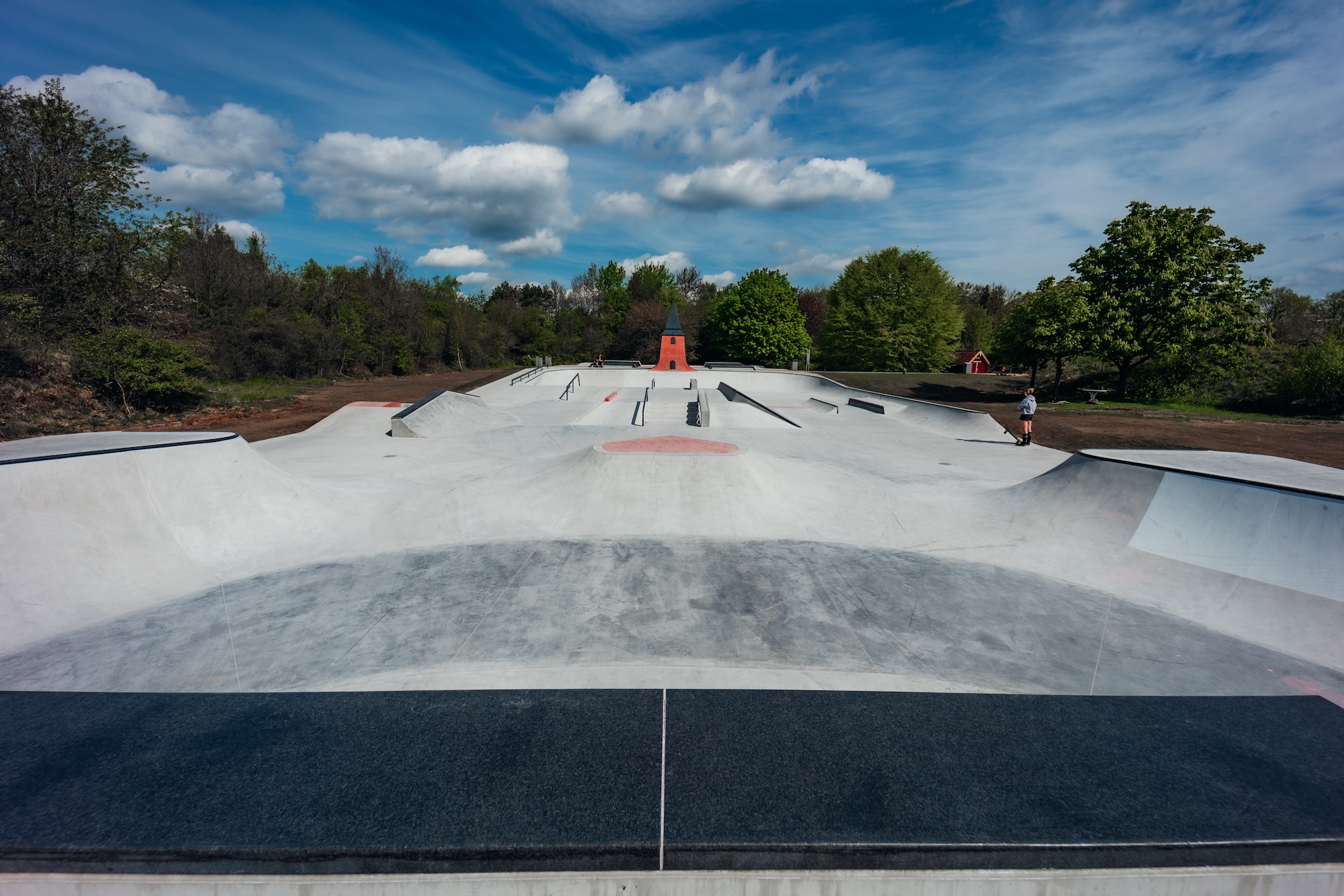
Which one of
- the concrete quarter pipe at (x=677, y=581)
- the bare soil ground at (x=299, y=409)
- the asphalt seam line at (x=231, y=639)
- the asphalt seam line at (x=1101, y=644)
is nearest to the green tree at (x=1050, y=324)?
the concrete quarter pipe at (x=677, y=581)

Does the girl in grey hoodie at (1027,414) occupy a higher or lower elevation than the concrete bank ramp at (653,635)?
higher

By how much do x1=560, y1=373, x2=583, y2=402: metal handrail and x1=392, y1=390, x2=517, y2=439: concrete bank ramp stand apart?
314 inches

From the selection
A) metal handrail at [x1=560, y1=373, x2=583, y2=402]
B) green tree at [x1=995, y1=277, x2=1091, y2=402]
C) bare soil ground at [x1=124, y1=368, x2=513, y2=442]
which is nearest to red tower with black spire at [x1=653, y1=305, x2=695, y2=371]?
metal handrail at [x1=560, y1=373, x2=583, y2=402]

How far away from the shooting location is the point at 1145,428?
20.4 metres

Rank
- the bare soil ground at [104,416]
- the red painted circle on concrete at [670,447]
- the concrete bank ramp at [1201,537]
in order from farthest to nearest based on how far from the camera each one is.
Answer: the bare soil ground at [104,416] → the red painted circle on concrete at [670,447] → the concrete bank ramp at [1201,537]

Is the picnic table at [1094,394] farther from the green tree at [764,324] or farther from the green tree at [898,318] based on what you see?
the green tree at [764,324]

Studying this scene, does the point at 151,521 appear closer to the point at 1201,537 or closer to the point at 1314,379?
the point at 1201,537

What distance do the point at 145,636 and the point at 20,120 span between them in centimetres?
2481

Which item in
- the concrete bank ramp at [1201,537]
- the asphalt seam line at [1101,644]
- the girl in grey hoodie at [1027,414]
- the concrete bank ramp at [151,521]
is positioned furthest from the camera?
the girl in grey hoodie at [1027,414]

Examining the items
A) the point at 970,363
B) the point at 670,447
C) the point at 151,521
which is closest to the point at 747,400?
the point at 670,447

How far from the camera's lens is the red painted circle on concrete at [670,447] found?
34.8 ft

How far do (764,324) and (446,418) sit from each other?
39.4 meters

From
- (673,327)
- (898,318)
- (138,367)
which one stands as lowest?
(138,367)

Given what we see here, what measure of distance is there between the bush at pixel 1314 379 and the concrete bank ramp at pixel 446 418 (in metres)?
34.0
